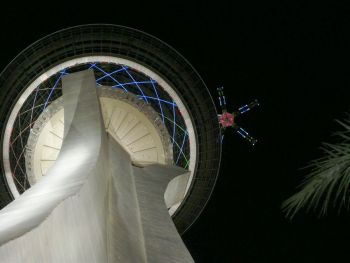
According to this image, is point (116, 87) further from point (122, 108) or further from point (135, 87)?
point (122, 108)

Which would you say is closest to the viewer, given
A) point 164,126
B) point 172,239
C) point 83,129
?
point 172,239

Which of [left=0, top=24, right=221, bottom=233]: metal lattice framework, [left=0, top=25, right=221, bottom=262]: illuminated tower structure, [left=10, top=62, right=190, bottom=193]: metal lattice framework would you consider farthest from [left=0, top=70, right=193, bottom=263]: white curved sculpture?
[left=10, top=62, right=190, bottom=193]: metal lattice framework

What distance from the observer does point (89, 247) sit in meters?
5.91

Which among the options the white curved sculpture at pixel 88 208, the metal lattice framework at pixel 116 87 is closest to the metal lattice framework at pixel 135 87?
the metal lattice framework at pixel 116 87

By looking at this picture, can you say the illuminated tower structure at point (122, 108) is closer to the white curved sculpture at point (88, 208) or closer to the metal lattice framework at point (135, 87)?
the metal lattice framework at point (135, 87)

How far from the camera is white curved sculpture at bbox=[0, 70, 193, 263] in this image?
479cm

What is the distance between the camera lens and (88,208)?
634 cm

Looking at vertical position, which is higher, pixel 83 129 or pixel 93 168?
pixel 83 129

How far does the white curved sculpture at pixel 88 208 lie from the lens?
479 cm

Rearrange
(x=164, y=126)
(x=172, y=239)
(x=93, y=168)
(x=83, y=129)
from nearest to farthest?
(x=93, y=168) → (x=172, y=239) → (x=83, y=129) → (x=164, y=126)

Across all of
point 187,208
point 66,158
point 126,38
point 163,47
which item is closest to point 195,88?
point 163,47

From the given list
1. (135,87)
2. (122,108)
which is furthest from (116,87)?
(122,108)

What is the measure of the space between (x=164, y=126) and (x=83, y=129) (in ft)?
24.6

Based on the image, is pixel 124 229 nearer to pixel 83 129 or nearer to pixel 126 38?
pixel 83 129
